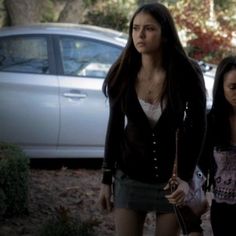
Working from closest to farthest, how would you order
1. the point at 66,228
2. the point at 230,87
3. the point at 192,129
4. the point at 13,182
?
the point at 192,129 → the point at 230,87 → the point at 66,228 → the point at 13,182

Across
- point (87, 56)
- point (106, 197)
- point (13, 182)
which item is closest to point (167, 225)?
point (106, 197)

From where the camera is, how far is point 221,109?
311cm

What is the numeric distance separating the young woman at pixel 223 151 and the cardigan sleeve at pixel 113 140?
1.38ft

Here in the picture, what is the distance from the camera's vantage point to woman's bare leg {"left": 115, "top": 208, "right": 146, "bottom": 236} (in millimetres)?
3002

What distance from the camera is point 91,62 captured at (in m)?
7.15

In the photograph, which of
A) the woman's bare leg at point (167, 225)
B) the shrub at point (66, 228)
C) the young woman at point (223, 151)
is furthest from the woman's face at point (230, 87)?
the shrub at point (66, 228)

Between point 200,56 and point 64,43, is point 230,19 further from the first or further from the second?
point 64,43

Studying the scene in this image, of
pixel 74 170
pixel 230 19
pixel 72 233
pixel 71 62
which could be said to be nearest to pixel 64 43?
pixel 71 62

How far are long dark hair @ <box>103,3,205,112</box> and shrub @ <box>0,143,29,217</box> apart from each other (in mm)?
2171

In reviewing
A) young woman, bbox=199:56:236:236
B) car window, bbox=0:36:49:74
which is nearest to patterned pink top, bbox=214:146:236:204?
young woman, bbox=199:56:236:236

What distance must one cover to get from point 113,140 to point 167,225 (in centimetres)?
48

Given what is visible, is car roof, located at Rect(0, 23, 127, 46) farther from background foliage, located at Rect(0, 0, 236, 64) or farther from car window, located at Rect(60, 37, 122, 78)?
background foliage, located at Rect(0, 0, 236, 64)

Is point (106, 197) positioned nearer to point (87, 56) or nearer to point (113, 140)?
point (113, 140)

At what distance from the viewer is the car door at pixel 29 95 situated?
691 cm
